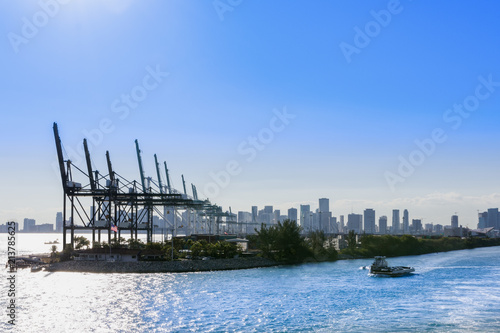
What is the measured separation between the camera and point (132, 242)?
98125mm

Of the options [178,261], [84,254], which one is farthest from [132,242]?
[178,261]

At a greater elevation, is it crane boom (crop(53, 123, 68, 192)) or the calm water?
crane boom (crop(53, 123, 68, 192))

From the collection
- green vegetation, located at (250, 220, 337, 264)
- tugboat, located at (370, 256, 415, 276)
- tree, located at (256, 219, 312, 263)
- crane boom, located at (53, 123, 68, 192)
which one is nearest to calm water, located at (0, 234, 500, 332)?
tugboat, located at (370, 256, 415, 276)

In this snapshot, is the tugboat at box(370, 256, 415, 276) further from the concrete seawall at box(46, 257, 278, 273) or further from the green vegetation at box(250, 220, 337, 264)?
the green vegetation at box(250, 220, 337, 264)

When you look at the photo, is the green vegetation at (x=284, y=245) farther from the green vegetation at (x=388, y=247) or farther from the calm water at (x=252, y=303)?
the calm water at (x=252, y=303)

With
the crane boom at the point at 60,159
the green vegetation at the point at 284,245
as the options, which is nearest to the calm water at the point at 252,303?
the crane boom at the point at 60,159

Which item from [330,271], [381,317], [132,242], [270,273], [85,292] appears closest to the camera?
[381,317]

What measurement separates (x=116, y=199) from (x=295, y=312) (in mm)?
69144

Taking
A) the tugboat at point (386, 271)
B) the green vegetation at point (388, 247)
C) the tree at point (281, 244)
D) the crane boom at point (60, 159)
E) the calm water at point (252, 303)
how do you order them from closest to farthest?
the calm water at point (252, 303) < the tugboat at point (386, 271) < the crane boom at point (60, 159) < the tree at point (281, 244) < the green vegetation at point (388, 247)

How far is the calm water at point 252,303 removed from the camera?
3988cm

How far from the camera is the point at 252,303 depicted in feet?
164

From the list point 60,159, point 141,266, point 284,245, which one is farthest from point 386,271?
point 60,159

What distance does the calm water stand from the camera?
1570 inches

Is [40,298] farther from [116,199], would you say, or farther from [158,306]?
[116,199]
